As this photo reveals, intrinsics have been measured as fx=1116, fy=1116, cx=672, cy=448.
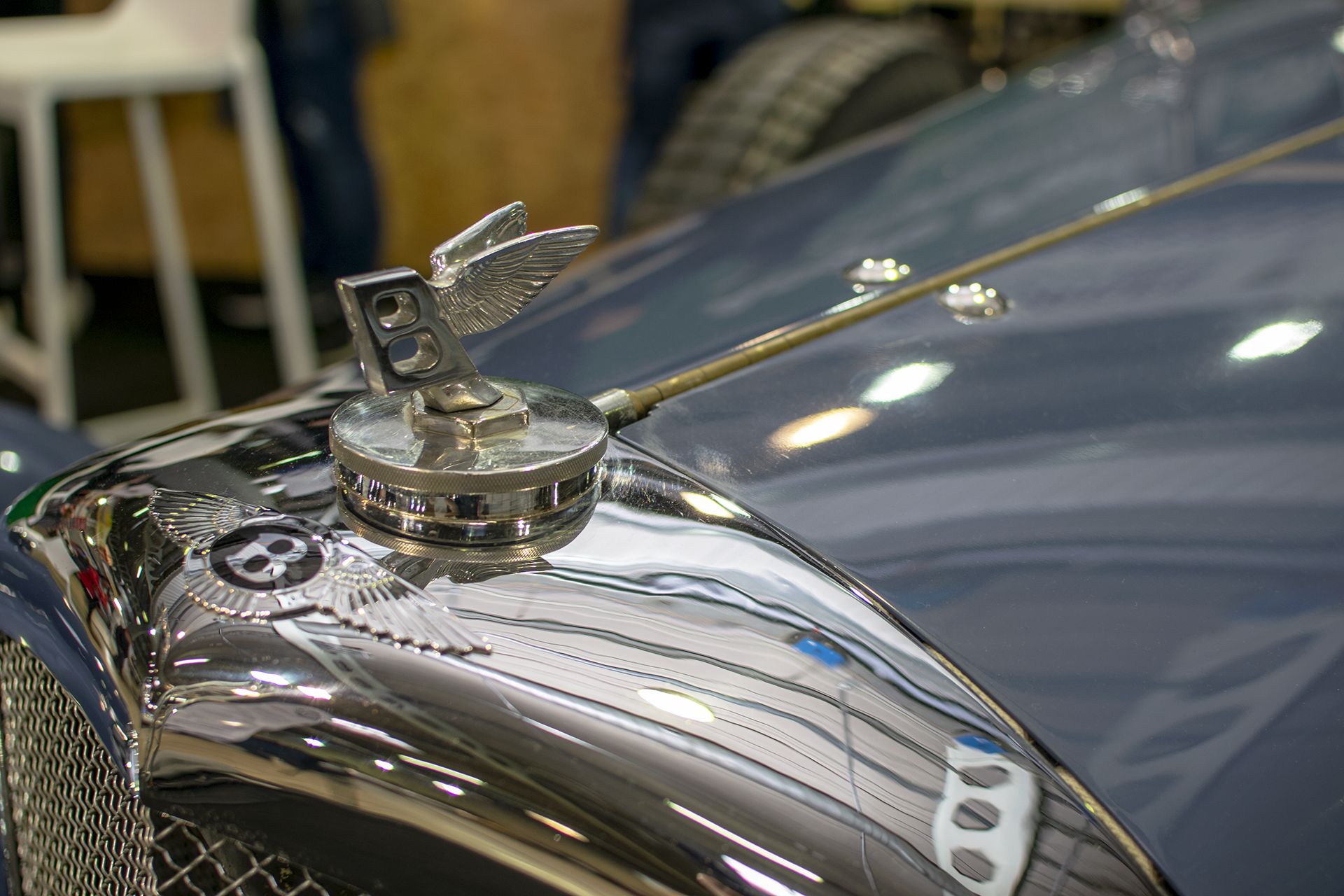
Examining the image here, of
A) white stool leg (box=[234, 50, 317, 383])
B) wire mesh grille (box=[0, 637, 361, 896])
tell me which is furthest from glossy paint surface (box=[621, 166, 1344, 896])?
white stool leg (box=[234, 50, 317, 383])

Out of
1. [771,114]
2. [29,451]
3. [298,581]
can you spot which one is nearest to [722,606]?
[298,581]

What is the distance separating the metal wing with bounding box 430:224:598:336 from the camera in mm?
532

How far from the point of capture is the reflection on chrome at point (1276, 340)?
696 mm

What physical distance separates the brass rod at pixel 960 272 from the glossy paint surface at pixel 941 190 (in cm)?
1

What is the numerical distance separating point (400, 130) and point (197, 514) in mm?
3887

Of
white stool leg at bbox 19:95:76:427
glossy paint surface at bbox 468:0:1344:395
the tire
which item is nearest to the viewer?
glossy paint surface at bbox 468:0:1344:395

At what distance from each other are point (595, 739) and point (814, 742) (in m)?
0.09

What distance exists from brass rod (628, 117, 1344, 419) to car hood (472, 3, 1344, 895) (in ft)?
0.04

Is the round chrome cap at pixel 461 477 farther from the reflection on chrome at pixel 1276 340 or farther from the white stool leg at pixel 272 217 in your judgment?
the white stool leg at pixel 272 217

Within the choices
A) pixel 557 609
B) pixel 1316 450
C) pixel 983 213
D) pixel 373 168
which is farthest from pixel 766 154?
pixel 373 168

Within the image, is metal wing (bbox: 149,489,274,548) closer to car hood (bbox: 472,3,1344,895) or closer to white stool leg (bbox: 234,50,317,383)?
car hood (bbox: 472,3,1344,895)

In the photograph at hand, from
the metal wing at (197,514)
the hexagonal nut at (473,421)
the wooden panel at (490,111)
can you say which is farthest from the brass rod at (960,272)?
the wooden panel at (490,111)

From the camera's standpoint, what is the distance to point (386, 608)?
18.9 inches

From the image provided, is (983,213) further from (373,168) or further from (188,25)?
(373,168)
